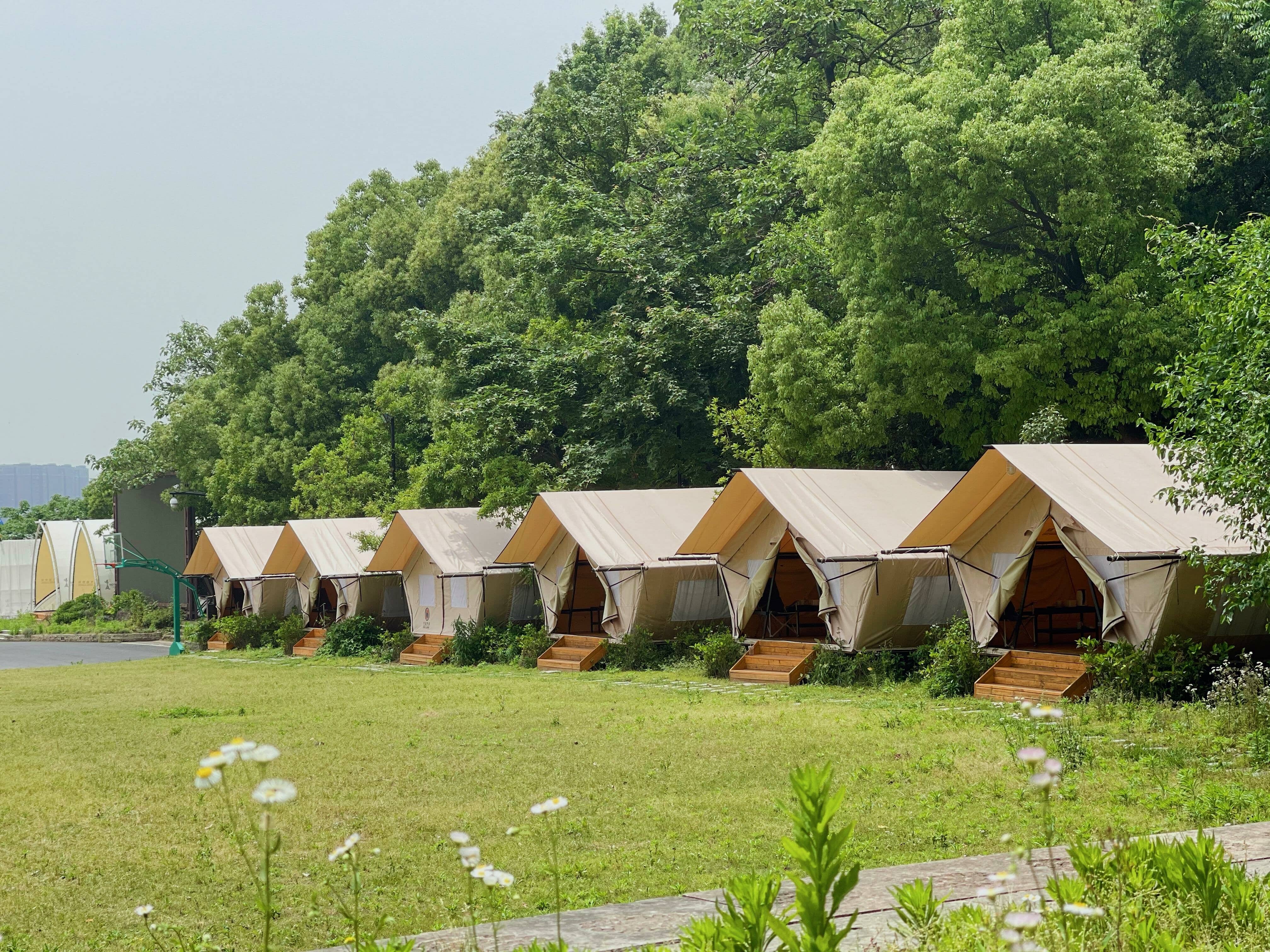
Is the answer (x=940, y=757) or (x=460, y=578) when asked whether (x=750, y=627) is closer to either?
(x=460, y=578)

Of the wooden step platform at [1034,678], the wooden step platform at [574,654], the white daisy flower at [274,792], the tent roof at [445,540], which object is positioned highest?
the tent roof at [445,540]

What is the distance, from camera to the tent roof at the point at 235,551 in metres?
36.1

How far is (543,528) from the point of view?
933 inches

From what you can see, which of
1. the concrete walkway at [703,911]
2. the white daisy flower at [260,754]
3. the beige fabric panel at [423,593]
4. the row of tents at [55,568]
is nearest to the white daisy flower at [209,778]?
the white daisy flower at [260,754]

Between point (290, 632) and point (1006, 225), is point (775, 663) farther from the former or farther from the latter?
point (290, 632)

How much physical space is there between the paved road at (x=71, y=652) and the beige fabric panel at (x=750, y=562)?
17.1 m

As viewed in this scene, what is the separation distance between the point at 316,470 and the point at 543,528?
23.4 m

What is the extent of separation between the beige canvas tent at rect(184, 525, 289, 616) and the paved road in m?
2.47

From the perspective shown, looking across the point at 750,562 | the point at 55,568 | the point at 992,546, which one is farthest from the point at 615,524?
the point at 55,568

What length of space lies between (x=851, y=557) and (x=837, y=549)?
407mm

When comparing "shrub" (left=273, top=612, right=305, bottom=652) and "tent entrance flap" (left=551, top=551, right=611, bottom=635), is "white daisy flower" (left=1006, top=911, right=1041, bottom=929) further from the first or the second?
"shrub" (left=273, top=612, right=305, bottom=652)

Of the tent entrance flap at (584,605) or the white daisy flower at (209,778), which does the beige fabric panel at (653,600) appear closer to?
the tent entrance flap at (584,605)

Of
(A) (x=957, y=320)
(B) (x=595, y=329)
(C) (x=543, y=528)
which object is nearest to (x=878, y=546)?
(A) (x=957, y=320)

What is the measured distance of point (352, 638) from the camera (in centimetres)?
2948
